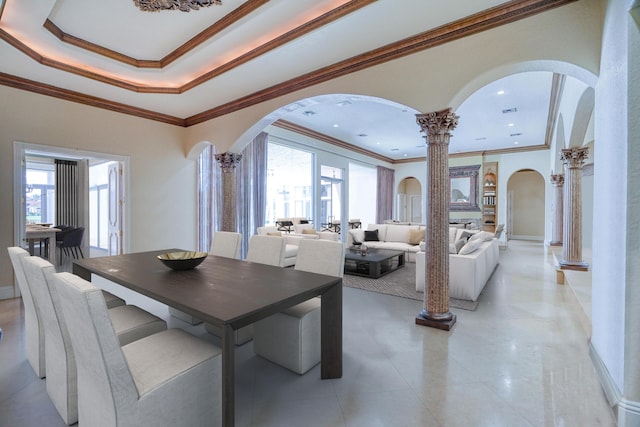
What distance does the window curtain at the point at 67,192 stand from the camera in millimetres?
8242

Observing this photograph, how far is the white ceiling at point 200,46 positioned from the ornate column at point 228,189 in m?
0.90

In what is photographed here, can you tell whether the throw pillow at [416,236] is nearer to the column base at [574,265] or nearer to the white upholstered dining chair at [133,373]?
the column base at [574,265]

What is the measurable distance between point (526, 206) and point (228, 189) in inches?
453

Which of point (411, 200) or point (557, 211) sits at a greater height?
point (411, 200)

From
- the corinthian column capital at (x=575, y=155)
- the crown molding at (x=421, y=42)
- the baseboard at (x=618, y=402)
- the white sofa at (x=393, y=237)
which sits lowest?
the baseboard at (x=618, y=402)

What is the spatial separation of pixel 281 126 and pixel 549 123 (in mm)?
6225

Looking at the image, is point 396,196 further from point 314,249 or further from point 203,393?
point 203,393

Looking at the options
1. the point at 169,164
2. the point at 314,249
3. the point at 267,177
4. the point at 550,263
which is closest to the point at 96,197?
the point at 169,164

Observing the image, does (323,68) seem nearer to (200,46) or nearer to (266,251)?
(200,46)

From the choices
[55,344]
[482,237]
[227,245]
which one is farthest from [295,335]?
[482,237]

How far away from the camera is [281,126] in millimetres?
6727

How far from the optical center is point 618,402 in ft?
5.48

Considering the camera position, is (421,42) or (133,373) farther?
(421,42)

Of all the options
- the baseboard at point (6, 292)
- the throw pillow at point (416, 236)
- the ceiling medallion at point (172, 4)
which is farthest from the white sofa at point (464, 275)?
the baseboard at point (6, 292)
